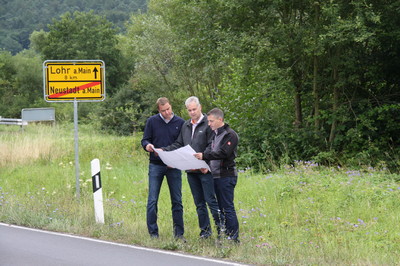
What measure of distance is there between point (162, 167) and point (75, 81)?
3584 mm

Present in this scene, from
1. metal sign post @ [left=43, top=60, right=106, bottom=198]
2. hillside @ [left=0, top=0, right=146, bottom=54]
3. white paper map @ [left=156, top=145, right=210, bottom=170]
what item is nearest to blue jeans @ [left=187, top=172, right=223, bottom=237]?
white paper map @ [left=156, top=145, right=210, bottom=170]

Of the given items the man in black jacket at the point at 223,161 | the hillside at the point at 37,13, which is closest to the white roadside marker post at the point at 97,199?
the man in black jacket at the point at 223,161

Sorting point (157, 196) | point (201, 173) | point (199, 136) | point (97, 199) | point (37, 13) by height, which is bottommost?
point (97, 199)

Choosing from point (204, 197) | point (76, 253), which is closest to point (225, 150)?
point (204, 197)

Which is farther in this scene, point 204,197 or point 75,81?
point 75,81

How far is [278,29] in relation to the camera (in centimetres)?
1870

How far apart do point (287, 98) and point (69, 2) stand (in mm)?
128858

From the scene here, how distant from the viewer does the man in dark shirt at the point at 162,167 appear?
340 inches

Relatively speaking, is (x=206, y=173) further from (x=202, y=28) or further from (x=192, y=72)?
(x=192, y=72)

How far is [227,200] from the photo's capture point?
25.9ft

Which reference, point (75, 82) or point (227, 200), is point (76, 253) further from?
point (75, 82)

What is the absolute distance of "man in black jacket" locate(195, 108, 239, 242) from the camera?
303 inches

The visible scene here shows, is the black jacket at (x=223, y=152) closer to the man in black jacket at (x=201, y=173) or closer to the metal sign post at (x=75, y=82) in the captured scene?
the man in black jacket at (x=201, y=173)

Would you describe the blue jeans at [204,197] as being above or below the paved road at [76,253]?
above
